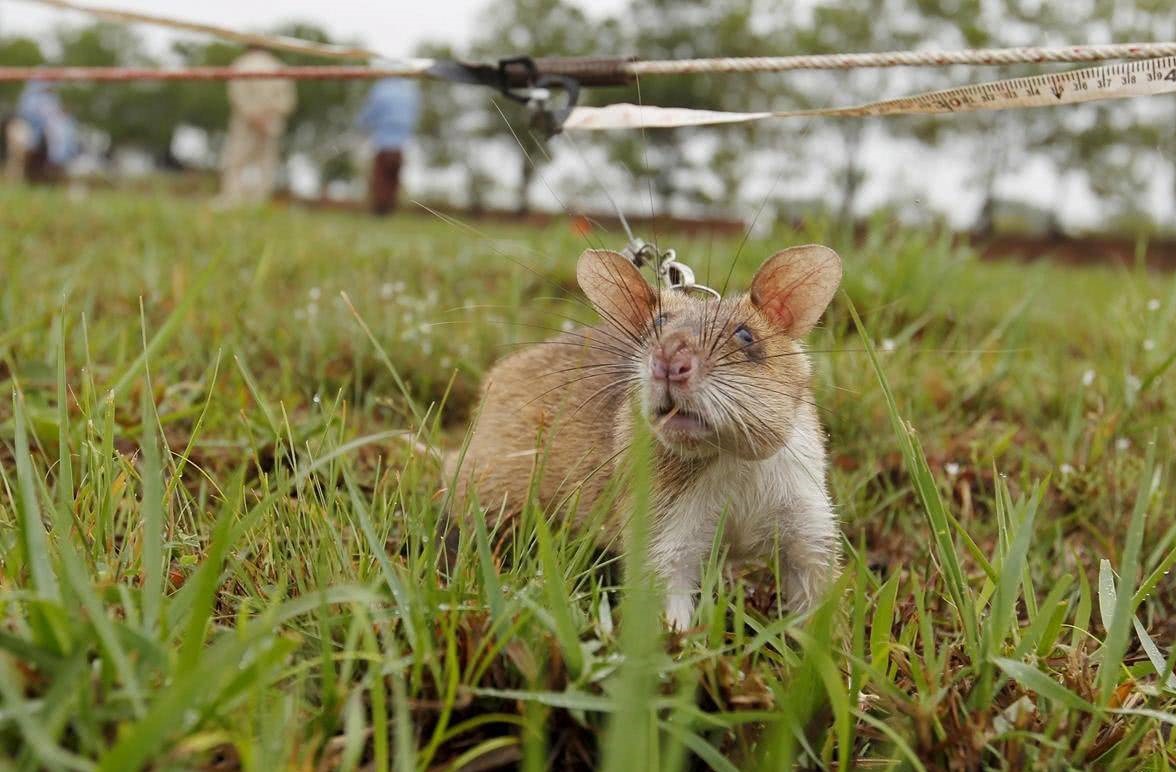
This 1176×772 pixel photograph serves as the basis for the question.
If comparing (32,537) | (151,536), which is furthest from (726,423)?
(32,537)

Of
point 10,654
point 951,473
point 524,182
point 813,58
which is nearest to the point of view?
point 10,654

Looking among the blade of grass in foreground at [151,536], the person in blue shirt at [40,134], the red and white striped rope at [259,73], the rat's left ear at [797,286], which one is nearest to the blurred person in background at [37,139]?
the person in blue shirt at [40,134]

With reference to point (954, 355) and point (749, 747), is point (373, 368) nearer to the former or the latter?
point (954, 355)

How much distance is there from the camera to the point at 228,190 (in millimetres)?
14914

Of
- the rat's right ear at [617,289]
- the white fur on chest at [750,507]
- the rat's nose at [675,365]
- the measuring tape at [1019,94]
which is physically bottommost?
the white fur on chest at [750,507]

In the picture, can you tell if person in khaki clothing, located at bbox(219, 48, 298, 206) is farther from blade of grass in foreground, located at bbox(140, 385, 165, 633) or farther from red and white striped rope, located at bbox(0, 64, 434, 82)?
blade of grass in foreground, located at bbox(140, 385, 165, 633)

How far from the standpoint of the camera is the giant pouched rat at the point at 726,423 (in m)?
1.99

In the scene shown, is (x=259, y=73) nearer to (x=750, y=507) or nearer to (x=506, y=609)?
(x=750, y=507)

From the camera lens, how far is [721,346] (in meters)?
2.02

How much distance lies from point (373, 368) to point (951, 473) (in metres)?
1.99

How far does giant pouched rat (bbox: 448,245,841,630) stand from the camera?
1.99 metres

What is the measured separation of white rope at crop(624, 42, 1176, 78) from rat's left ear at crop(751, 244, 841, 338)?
57 centimetres

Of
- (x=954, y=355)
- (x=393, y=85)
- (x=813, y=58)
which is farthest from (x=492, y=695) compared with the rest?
(x=393, y=85)

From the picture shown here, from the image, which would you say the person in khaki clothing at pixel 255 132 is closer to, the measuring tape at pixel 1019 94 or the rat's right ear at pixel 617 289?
the measuring tape at pixel 1019 94
